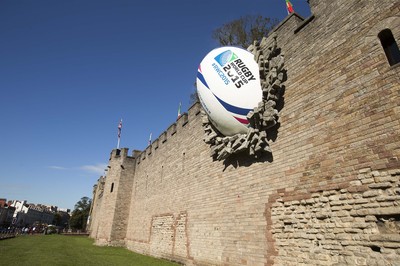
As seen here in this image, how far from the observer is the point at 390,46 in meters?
4.88

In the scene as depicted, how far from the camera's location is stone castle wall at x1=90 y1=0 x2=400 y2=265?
4.46 metres

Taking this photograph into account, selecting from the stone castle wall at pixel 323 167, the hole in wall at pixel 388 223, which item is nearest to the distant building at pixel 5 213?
the stone castle wall at pixel 323 167

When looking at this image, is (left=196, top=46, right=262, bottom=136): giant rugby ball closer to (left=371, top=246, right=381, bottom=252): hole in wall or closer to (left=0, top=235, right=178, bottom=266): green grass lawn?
(left=371, top=246, right=381, bottom=252): hole in wall

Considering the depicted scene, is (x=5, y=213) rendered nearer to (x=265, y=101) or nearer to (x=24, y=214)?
(x=24, y=214)

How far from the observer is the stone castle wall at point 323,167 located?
14.6ft

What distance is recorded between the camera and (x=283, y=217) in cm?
605

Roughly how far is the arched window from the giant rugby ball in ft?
9.33

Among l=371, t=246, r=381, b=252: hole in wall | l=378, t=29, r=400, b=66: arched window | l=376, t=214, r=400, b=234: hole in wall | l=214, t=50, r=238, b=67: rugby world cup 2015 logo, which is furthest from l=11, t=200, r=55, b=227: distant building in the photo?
l=378, t=29, r=400, b=66: arched window

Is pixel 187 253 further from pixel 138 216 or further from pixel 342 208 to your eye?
pixel 138 216

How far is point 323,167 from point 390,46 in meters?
2.65

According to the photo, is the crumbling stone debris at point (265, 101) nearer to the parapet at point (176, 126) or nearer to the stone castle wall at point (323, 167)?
the stone castle wall at point (323, 167)

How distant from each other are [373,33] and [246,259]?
6.10 metres

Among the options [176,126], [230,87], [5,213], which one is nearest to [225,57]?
[230,87]

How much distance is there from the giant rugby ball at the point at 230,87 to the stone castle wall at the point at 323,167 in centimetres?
86
